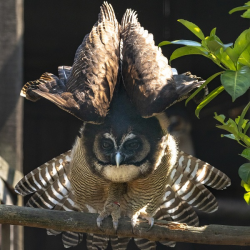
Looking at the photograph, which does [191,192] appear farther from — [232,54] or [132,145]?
[232,54]

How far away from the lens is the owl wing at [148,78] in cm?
261

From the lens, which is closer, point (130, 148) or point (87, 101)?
point (87, 101)

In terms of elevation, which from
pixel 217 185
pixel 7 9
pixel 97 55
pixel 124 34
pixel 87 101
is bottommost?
pixel 217 185

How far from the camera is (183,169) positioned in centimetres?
338

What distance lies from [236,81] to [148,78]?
115 cm

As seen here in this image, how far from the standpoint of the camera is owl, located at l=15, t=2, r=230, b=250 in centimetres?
265

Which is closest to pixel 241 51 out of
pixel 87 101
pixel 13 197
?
pixel 87 101

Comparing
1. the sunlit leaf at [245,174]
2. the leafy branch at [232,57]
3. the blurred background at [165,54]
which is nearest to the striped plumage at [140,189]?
the blurred background at [165,54]

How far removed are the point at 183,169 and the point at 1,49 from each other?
4.48ft

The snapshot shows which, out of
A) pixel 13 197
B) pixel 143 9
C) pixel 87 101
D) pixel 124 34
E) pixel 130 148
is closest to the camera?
pixel 87 101

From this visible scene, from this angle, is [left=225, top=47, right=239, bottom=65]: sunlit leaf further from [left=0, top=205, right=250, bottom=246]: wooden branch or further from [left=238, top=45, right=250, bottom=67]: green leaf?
[left=0, top=205, right=250, bottom=246]: wooden branch

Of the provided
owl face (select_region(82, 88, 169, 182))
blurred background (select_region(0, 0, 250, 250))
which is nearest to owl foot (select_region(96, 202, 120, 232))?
owl face (select_region(82, 88, 169, 182))

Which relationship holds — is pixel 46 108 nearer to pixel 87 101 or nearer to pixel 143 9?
pixel 143 9

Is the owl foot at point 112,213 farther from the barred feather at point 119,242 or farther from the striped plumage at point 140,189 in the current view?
the barred feather at point 119,242
